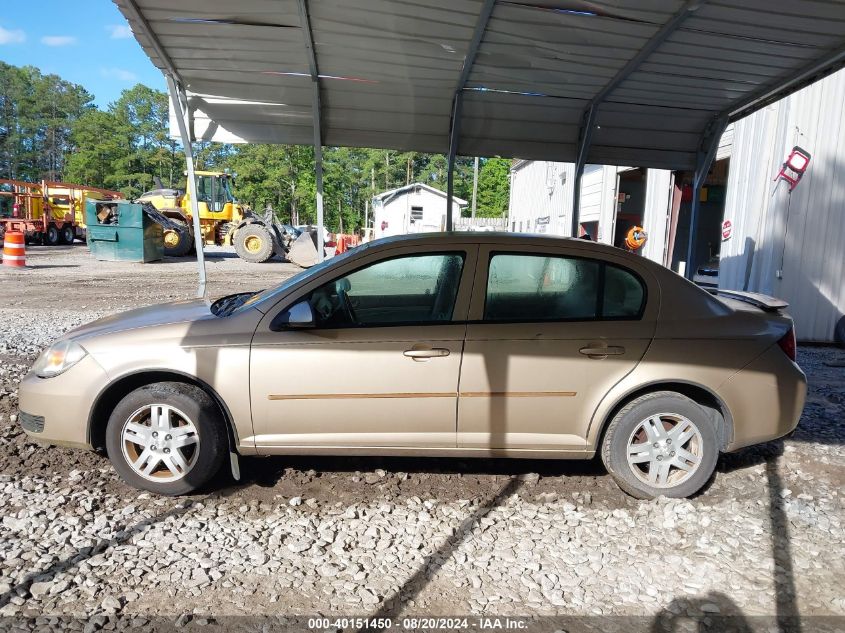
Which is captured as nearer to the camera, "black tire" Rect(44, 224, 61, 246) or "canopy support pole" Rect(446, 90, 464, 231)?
"canopy support pole" Rect(446, 90, 464, 231)

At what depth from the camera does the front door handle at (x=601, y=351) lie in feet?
12.1

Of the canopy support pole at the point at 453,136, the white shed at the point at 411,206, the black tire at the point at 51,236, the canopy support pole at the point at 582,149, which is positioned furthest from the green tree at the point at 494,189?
the canopy support pole at the point at 453,136

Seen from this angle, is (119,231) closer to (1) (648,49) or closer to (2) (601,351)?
(1) (648,49)

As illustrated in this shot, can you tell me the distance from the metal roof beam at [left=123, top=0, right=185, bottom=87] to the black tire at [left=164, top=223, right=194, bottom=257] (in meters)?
18.4

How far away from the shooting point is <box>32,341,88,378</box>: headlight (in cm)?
367

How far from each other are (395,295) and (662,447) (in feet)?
6.27

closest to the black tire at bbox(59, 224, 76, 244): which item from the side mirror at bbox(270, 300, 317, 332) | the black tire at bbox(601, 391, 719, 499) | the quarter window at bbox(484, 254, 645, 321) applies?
the side mirror at bbox(270, 300, 317, 332)

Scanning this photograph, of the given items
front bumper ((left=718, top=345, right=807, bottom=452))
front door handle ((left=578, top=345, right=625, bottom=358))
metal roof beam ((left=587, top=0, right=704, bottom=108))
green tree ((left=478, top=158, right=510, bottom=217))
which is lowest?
front bumper ((left=718, top=345, right=807, bottom=452))

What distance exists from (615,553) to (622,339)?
1.22 m

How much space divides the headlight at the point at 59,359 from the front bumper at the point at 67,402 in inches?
1.3

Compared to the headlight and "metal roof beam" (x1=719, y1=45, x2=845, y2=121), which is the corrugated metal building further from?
the headlight

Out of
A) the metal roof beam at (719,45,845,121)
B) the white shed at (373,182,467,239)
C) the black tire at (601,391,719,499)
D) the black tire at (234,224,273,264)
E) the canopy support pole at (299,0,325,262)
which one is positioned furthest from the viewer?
the white shed at (373,182,467,239)

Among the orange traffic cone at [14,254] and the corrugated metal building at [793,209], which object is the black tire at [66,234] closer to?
the orange traffic cone at [14,254]

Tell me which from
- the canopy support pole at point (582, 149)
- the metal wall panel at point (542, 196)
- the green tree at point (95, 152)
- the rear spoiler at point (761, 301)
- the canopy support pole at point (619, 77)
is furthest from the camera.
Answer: the green tree at point (95, 152)
